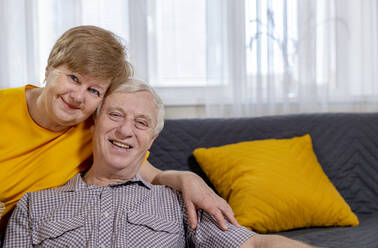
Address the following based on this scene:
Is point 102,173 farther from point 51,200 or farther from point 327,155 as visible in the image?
point 327,155

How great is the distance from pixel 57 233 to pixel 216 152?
2.68 ft

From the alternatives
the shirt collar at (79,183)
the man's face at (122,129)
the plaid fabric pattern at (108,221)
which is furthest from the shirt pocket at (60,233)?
the man's face at (122,129)

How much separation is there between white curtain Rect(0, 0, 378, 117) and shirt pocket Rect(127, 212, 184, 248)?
98cm

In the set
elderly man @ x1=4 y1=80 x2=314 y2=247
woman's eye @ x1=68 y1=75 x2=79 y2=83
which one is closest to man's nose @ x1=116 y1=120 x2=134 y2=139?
elderly man @ x1=4 y1=80 x2=314 y2=247

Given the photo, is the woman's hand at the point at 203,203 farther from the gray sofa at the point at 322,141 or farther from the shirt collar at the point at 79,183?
the gray sofa at the point at 322,141

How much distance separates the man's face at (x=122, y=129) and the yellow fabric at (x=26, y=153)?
5.6 inches

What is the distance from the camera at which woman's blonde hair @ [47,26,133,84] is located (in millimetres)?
1308

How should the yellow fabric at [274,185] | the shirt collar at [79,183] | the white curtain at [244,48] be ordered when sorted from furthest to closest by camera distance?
the white curtain at [244,48] → the yellow fabric at [274,185] → the shirt collar at [79,183]

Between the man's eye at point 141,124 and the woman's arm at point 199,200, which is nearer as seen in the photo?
the woman's arm at point 199,200

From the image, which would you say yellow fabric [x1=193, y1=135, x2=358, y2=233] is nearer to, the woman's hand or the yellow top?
the woman's hand

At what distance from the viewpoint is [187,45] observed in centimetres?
231

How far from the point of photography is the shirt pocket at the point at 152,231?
4.32 feet

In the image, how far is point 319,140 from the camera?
2.04 meters

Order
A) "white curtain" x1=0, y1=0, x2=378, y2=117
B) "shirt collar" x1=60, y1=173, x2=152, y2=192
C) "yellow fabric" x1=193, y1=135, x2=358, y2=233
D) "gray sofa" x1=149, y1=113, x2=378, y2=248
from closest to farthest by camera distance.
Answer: "shirt collar" x1=60, y1=173, x2=152, y2=192, "yellow fabric" x1=193, y1=135, x2=358, y2=233, "gray sofa" x1=149, y1=113, x2=378, y2=248, "white curtain" x1=0, y1=0, x2=378, y2=117
